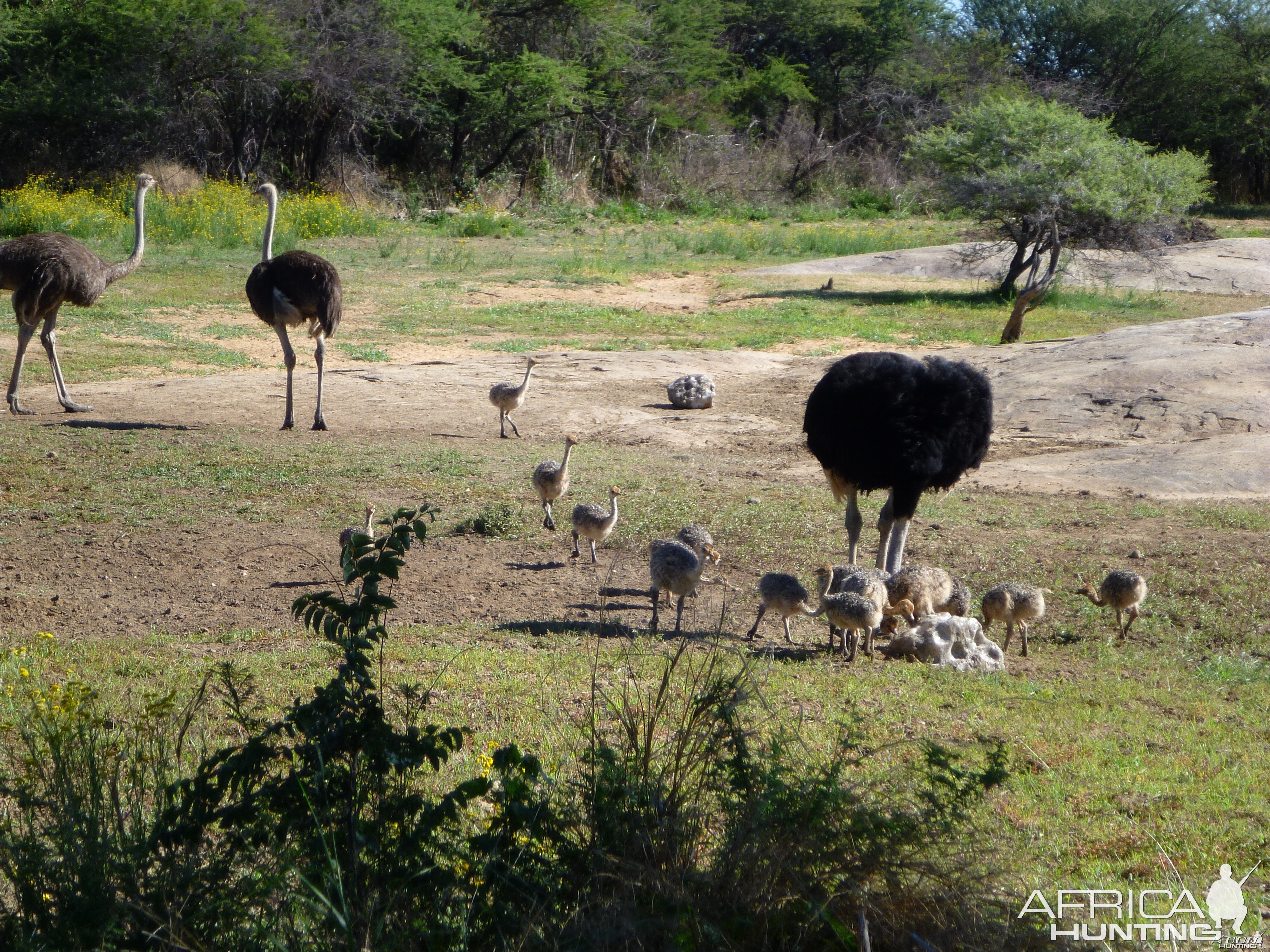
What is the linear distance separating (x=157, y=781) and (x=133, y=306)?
15613 millimetres

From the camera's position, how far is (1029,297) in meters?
19.0

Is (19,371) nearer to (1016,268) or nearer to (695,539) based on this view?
(695,539)

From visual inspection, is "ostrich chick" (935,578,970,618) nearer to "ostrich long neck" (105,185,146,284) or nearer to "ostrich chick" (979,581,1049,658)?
"ostrich chick" (979,581,1049,658)

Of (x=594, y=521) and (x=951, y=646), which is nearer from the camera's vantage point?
(x=951, y=646)

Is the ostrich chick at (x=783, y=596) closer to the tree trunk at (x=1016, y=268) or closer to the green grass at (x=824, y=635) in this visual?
the green grass at (x=824, y=635)

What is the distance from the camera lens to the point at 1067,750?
4895mm

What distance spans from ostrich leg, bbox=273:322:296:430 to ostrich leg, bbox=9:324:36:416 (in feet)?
7.74

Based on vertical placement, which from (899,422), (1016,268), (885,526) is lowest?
(885,526)

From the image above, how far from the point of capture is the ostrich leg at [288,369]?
454 inches

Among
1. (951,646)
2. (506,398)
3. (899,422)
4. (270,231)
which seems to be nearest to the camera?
(951,646)

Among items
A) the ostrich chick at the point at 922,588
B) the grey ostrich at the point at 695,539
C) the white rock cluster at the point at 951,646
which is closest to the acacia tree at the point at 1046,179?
the grey ostrich at the point at 695,539

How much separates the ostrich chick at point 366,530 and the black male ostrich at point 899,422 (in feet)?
9.05

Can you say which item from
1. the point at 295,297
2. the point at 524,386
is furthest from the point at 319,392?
the point at 524,386

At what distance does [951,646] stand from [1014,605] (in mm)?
556
